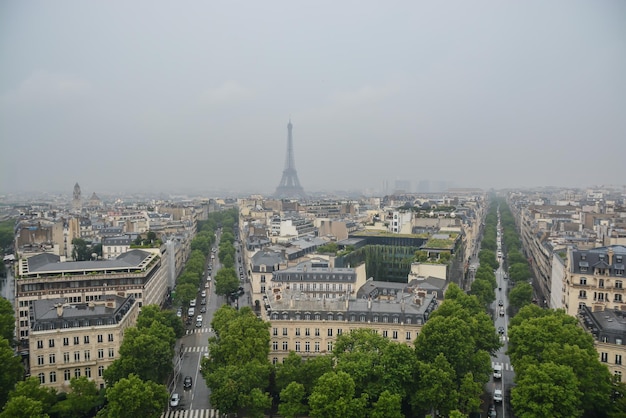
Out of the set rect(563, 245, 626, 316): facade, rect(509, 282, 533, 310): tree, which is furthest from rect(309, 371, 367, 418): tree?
rect(509, 282, 533, 310): tree

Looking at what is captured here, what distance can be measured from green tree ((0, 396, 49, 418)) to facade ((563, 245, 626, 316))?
199 feet

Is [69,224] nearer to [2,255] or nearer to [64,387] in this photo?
[2,255]

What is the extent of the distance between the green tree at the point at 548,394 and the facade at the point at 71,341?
4140 cm

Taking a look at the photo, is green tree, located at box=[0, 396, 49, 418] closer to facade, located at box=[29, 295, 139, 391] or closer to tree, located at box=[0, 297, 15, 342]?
facade, located at box=[29, 295, 139, 391]

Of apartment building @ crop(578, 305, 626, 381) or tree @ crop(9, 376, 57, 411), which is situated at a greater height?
apartment building @ crop(578, 305, 626, 381)

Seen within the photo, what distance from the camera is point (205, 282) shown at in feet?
361

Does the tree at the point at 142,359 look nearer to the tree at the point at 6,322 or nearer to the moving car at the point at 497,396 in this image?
the tree at the point at 6,322

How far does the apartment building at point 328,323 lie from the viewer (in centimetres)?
5566

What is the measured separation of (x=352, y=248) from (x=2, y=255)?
295ft

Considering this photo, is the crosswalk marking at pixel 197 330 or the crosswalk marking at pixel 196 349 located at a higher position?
the crosswalk marking at pixel 197 330

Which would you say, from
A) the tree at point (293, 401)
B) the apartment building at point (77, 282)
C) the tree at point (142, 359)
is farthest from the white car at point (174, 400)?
the apartment building at point (77, 282)

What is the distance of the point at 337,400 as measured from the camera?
41.6m

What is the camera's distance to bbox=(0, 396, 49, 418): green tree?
127 feet

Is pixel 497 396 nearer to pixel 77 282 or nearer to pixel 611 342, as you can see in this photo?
pixel 611 342
